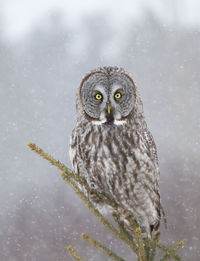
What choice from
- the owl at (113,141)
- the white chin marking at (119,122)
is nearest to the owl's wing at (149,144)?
the owl at (113,141)

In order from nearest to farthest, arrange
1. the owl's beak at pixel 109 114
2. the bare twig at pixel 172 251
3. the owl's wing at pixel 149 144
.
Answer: the bare twig at pixel 172 251
the owl's beak at pixel 109 114
the owl's wing at pixel 149 144

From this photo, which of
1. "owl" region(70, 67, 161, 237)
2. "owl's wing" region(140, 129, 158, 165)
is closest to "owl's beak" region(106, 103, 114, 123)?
"owl" region(70, 67, 161, 237)

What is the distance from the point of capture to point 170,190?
7371 mm

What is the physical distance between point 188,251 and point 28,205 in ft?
10.9

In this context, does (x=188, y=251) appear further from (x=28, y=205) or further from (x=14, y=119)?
(x=14, y=119)

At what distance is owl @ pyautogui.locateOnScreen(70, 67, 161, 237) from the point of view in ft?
6.39

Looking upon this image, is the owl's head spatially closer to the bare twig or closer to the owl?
the owl

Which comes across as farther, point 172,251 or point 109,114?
point 109,114

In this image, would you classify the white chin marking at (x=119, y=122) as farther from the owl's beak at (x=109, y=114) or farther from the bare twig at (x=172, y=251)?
the bare twig at (x=172, y=251)

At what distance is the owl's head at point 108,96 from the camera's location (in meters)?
1.93

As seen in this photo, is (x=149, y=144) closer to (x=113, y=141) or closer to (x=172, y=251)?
(x=113, y=141)

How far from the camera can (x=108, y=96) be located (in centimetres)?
192

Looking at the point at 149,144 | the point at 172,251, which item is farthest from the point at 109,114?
the point at 172,251

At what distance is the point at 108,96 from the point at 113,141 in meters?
0.23
